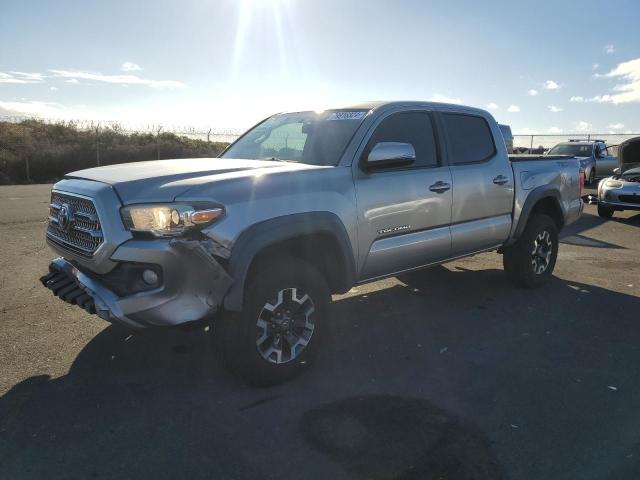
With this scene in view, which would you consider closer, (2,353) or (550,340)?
(2,353)

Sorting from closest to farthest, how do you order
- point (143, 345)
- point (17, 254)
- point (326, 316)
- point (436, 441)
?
point (436, 441) < point (326, 316) < point (143, 345) < point (17, 254)

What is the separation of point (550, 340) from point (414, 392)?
5.75ft

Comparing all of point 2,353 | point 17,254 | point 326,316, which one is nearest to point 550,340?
point 326,316

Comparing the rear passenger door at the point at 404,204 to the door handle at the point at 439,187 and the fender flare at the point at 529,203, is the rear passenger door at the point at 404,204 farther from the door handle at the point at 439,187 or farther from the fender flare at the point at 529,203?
the fender flare at the point at 529,203

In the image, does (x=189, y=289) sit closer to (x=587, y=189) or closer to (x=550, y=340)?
(x=550, y=340)

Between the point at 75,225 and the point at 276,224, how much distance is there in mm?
1397

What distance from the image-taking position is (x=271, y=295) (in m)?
3.59

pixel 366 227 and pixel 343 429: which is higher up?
pixel 366 227

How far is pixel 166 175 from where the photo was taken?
3.53 meters

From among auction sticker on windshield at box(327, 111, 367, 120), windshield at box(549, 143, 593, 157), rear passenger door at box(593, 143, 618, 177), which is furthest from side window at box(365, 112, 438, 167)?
rear passenger door at box(593, 143, 618, 177)

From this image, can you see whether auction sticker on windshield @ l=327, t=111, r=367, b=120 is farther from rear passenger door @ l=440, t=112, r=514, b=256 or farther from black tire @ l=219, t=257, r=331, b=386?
black tire @ l=219, t=257, r=331, b=386

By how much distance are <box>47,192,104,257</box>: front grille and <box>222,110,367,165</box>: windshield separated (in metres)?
1.65

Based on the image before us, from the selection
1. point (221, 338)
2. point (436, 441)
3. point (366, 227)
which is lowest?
point (436, 441)

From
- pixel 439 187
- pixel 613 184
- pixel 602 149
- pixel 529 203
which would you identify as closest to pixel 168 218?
pixel 439 187
